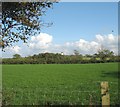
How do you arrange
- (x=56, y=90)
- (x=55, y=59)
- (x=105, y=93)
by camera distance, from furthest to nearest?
(x=55, y=59) < (x=56, y=90) < (x=105, y=93)

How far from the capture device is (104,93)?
22.5 feet

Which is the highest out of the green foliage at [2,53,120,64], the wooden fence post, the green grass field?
the green foliage at [2,53,120,64]

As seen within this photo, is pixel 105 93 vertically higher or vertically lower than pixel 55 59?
lower

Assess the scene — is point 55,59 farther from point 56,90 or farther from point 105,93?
point 105,93

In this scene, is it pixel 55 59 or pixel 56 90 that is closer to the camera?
pixel 56 90

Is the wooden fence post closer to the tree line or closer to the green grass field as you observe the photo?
the green grass field

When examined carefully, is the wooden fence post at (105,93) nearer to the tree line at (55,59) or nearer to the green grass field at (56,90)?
the green grass field at (56,90)

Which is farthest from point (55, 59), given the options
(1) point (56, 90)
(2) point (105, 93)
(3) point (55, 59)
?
(2) point (105, 93)

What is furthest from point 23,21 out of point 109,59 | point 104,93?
point 109,59

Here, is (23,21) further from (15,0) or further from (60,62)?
(60,62)

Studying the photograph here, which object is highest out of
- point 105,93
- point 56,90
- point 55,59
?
point 55,59

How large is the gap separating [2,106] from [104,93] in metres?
3.30

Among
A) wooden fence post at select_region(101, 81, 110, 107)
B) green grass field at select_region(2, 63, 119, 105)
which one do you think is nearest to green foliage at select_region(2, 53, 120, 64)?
green grass field at select_region(2, 63, 119, 105)

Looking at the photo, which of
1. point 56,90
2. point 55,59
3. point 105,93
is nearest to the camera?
point 105,93
